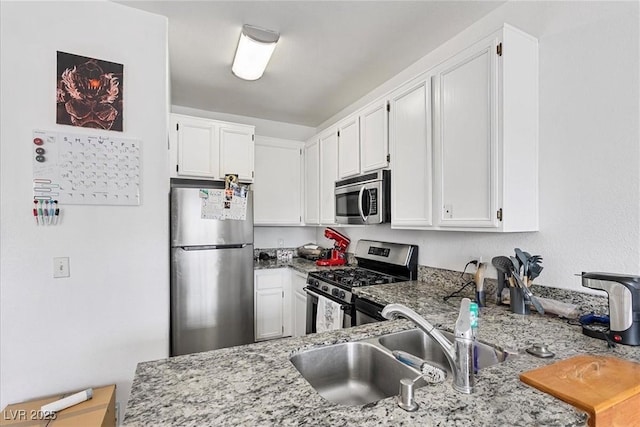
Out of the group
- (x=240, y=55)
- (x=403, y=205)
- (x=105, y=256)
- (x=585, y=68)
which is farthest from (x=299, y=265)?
(x=585, y=68)

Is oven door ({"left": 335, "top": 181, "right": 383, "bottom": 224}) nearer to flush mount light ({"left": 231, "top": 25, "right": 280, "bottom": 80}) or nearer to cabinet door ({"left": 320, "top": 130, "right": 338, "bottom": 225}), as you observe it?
cabinet door ({"left": 320, "top": 130, "right": 338, "bottom": 225})

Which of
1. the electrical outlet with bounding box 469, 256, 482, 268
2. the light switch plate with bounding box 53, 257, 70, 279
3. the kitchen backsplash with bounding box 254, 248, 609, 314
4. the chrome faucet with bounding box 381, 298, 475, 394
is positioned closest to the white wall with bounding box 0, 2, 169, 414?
the light switch plate with bounding box 53, 257, 70, 279

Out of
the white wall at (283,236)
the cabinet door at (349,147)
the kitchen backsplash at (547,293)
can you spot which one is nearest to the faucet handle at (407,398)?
the kitchen backsplash at (547,293)

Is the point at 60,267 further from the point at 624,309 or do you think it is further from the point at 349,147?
the point at 624,309

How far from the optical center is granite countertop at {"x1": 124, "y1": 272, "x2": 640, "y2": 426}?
0.73 meters

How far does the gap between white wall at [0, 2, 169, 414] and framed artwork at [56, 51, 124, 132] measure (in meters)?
0.04

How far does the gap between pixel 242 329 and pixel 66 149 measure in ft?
5.96

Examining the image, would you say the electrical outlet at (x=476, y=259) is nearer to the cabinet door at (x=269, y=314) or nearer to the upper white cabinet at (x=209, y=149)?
the cabinet door at (x=269, y=314)

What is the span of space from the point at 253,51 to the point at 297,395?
7.45 ft

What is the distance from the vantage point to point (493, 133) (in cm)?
157

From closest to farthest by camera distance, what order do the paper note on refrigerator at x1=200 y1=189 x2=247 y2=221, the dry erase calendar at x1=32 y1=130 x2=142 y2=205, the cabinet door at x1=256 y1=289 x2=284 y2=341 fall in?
1. the dry erase calendar at x1=32 y1=130 x2=142 y2=205
2. the paper note on refrigerator at x1=200 y1=189 x2=247 y2=221
3. the cabinet door at x1=256 y1=289 x2=284 y2=341

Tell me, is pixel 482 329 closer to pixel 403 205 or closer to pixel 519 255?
pixel 519 255

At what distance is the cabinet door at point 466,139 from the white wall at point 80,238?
176 cm

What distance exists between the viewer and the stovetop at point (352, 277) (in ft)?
7.75
